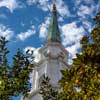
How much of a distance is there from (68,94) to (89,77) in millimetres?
1253

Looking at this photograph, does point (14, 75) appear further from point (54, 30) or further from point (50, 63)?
point (54, 30)

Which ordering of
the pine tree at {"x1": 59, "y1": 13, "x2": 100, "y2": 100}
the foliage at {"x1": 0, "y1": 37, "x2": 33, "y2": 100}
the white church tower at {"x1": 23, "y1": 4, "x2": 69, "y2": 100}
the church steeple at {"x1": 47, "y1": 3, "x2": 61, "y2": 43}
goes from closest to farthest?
the pine tree at {"x1": 59, "y1": 13, "x2": 100, "y2": 100}
the foliage at {"x1": 0, "y1": 37, "x2": 33, "y2": 100}
the white church tower at {"x1": 23, "y1": 4, "x2": 69, "y2": 100}
the church steeple at {"x1": 47, "y1": 3, "x2": 61, "y2": 43}

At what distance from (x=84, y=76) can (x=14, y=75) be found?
6387 millimetres

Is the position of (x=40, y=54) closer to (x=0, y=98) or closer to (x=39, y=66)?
(x=39, y=66)

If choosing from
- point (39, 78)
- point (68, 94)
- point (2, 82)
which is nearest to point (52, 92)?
point (2, 82)

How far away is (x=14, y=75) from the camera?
1864 centimetres

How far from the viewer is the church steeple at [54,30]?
211 feet

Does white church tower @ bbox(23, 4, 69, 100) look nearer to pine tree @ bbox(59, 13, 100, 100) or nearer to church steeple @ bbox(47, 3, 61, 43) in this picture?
church steeple @ bbox(47, 3, 61, 43)

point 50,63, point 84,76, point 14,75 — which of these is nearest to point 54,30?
point 50,63

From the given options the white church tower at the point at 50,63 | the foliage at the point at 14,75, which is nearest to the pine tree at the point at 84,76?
the foliage at the point at 14,75

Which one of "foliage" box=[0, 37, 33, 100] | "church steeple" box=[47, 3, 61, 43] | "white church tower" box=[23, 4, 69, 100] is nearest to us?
"foliage" box=[0, 37, 33, 100]

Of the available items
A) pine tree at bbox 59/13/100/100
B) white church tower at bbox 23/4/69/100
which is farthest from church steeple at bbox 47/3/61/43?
pine tree at bbox 59/13/100/100

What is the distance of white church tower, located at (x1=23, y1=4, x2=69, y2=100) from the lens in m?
54.4

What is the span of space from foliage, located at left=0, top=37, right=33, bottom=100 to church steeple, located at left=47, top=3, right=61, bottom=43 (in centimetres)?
4430
